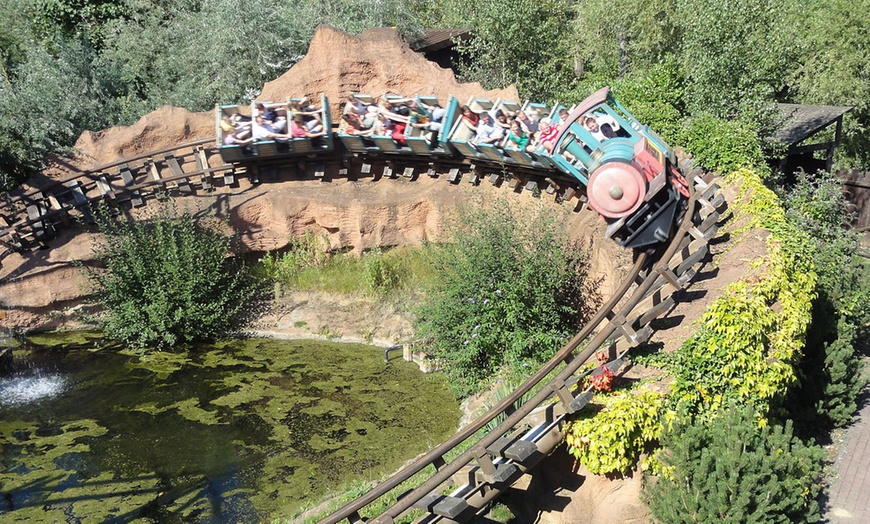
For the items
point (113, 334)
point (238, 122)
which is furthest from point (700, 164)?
point (113, 334)

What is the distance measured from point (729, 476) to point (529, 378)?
263 centimetres

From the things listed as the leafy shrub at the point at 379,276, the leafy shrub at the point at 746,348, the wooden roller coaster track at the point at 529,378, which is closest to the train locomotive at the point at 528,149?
the wooden roller coaster track at the point at 529,378

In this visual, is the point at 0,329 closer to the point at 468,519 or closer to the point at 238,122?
the point at 238,122

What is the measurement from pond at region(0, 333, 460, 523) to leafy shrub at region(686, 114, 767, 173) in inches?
249

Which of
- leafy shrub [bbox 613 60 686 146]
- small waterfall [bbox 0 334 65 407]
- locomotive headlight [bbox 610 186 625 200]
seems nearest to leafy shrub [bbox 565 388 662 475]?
locomotive headlight [bbox 610 186 625 200]

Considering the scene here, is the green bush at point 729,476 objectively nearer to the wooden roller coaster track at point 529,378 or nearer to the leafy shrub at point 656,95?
the wooden roller coaster track at point 529,378

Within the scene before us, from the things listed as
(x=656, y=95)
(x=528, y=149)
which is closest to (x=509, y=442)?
(x=528, y=149)

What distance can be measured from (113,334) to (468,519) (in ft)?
Answer: 31.5

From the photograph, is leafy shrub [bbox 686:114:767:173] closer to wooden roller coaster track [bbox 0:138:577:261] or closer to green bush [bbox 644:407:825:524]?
wooden roller coaster track [bbox 0:138:577:261]

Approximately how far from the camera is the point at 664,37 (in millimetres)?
24453

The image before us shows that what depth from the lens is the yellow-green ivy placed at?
8.90 metres

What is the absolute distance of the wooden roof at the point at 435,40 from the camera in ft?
82.7

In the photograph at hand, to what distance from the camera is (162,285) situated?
52.1 ft

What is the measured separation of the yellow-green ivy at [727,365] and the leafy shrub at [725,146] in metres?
4.00
